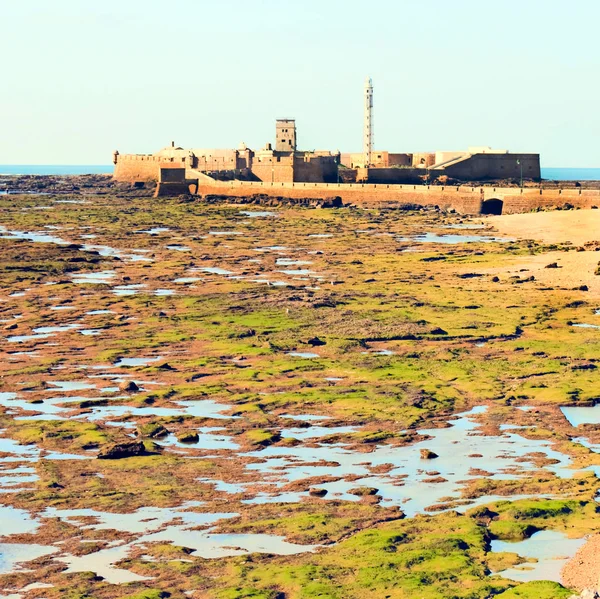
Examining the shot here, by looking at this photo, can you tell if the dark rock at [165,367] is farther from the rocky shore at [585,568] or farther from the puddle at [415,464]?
the rocky shore at [585,568]

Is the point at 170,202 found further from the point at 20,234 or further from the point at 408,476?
the point at 408,476

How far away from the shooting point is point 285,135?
116 metres

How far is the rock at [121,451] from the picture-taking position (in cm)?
2044

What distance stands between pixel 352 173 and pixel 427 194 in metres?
17.5

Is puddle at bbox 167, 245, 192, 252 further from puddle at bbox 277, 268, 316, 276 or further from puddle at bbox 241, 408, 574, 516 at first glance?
puddle at bbox 241, 408, 574, 516

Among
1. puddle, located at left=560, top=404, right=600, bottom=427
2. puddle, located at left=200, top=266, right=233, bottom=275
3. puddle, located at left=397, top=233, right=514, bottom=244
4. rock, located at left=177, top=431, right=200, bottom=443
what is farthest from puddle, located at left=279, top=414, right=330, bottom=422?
puddle, located at left=397, top=233, right=514, bottom=244

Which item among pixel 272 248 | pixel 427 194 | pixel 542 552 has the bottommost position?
pixel 542 552

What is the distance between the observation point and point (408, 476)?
1945 cm

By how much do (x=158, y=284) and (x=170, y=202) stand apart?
57380 millimetres

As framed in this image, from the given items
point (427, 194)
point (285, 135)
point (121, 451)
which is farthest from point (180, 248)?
point (285, 135)

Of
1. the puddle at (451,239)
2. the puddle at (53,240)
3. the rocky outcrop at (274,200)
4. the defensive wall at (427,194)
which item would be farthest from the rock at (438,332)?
the rocky outcrop at (274,200)

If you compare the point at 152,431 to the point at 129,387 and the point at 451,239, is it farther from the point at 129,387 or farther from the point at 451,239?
the point at 451,239

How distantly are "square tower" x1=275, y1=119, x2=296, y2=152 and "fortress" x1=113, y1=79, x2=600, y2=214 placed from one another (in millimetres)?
98

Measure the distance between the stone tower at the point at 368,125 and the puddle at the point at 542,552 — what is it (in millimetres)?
93705
